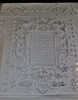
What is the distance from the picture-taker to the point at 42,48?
2883mm

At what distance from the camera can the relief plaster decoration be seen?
8.57 feet

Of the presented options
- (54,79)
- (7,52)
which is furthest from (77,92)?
(7,52)

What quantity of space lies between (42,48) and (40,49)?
3 cm

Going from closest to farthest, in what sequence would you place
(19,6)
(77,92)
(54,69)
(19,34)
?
(77,92) < (54,69) < (19,34) < (19,6)

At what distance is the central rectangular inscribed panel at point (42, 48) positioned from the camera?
9.15ft

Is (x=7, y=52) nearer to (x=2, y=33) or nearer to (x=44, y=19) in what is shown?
(x=2, y=33)

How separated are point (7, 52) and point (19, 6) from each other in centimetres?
92

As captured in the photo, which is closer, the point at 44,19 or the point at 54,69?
the point at 54,69

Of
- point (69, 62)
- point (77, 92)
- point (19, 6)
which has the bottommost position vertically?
point (77, 92)

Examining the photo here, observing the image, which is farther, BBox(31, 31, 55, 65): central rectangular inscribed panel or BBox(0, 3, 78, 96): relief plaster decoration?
BBox(31, 31, 55, 65): central rectangular inscribed panel

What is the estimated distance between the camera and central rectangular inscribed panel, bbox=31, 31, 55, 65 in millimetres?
2789

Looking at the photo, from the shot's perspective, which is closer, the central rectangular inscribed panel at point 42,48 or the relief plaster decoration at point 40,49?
the relief plaster decoration at point 40,49

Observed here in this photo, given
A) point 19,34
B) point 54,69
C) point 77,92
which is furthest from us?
point 19,34

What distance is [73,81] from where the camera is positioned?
8.61 feet
